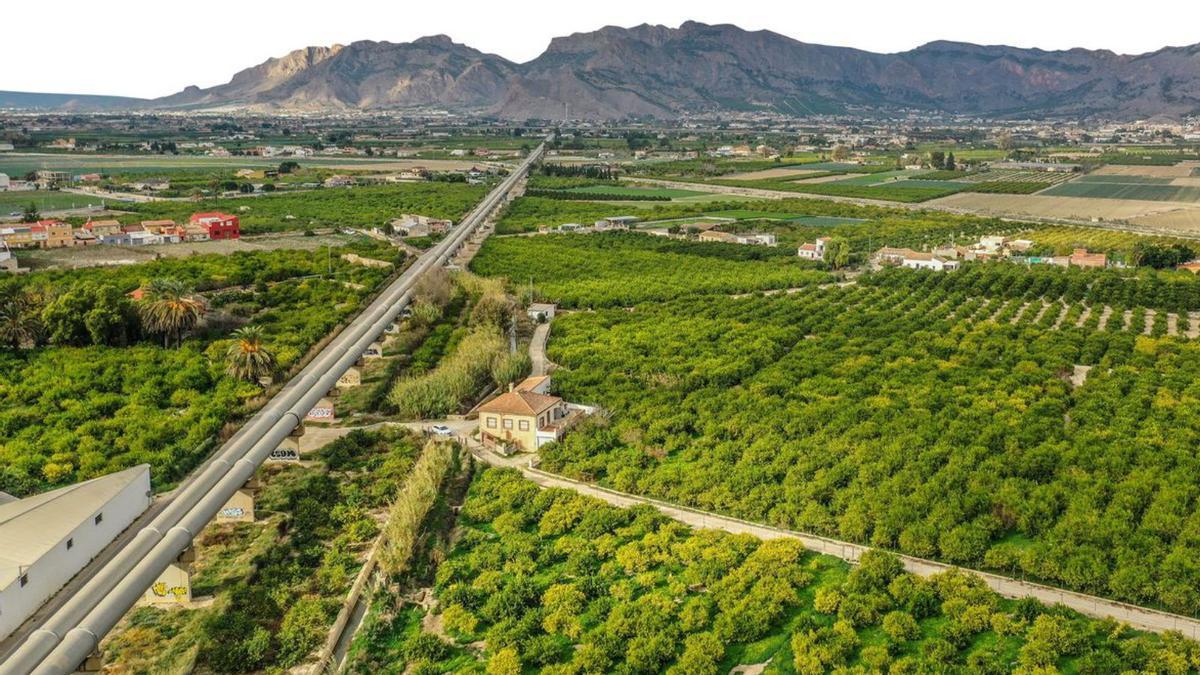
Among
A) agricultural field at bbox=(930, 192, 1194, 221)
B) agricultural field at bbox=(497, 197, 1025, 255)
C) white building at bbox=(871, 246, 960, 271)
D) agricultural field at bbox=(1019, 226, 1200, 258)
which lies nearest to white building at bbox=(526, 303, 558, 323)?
white building at bbox=(871, 246, 960, 271)

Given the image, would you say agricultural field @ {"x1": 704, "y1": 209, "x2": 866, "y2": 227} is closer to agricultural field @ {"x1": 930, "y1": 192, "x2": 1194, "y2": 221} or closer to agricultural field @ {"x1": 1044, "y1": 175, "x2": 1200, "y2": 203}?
agricultural field @ {"x1": 930, "y1": 192, "x2": 1194, "y2": 221}

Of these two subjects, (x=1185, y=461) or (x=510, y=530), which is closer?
(x=510, y=530)

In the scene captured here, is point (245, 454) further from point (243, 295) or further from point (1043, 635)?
point (243, 295)

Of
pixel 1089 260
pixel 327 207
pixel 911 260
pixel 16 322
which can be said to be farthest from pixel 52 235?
pixel 1089 260

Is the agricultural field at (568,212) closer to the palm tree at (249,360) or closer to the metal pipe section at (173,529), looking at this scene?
the metal pipe section at (173,529)

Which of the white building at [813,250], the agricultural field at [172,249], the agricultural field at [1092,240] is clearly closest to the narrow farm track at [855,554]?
the agricultural field at [172,249]

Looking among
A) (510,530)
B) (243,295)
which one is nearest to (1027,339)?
(510,530)
